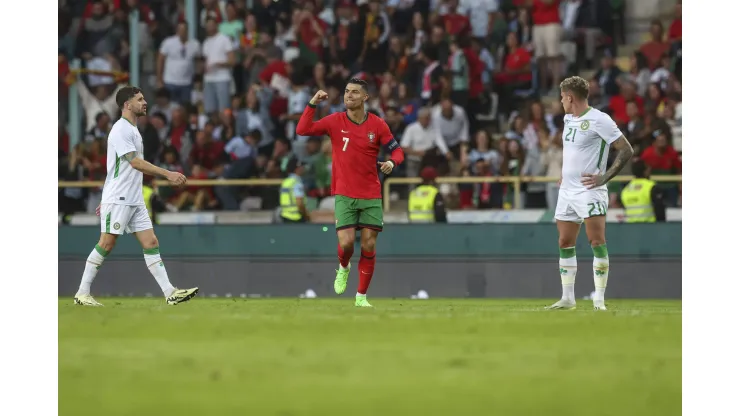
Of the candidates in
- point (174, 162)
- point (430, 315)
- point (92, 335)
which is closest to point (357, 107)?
point (430, 315)

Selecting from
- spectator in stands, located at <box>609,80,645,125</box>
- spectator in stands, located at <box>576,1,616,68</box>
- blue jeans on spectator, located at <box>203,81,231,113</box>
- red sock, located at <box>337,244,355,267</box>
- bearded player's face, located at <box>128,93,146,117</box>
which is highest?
spectator in stands, located at <box>576,1,616,68</box>

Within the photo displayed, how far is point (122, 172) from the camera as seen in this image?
1460 cm

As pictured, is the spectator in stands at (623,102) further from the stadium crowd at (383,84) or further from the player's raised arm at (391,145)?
the player's raised arm at (391,145)

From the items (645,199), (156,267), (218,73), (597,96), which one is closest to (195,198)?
(218,73)

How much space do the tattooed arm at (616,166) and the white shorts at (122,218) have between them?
169 inches

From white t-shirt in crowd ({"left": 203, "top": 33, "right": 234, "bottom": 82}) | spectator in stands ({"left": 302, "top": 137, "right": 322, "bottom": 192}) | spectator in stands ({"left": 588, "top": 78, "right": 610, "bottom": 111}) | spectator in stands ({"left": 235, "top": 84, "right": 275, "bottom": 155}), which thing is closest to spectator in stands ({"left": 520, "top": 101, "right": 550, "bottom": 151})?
spectator in stands ({"left": 588, "top": 78, "right": 610, "bottom": 111})

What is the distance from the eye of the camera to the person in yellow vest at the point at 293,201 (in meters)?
22.0

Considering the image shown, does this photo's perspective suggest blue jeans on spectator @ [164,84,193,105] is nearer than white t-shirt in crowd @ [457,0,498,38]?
No

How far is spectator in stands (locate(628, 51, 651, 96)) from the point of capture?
23375 millimetres

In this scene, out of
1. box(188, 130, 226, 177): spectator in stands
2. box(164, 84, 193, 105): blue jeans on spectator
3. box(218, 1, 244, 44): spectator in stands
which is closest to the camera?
box(188, 130, 226, 177): spectator in stands

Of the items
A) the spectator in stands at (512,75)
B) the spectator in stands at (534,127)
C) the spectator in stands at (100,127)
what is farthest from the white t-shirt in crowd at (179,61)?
the spectator in stands at (534,127)

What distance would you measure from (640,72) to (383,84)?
4.10 m

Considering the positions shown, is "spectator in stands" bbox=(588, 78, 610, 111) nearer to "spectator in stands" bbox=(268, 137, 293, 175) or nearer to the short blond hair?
"spectator in stands" bbox=(268, 137, 293, 175)

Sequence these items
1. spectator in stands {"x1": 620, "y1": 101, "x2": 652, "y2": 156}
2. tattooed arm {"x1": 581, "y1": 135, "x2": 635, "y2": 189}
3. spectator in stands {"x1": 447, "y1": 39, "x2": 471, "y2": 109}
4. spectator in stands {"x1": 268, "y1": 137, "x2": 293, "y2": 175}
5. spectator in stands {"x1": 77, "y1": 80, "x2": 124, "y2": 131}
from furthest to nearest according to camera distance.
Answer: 1. spectator in stands {"x1": 77, "y1": 80, "x2": 124, "y2": 131}
2. spectator in stands {"x1": 447, "y1": 39, "x2": 471, "y2": 109}
3. spectator in stands {"x1": 268, "y1": 137, "x2": 293, "y2": 175}
4. spectator in stands {"x1": 620, "y1": 101, "x2": 652, "y2": 156}
5. tattooed arm {"x1": 581, "y1": 135, "x2": 635, "y2": 189}
